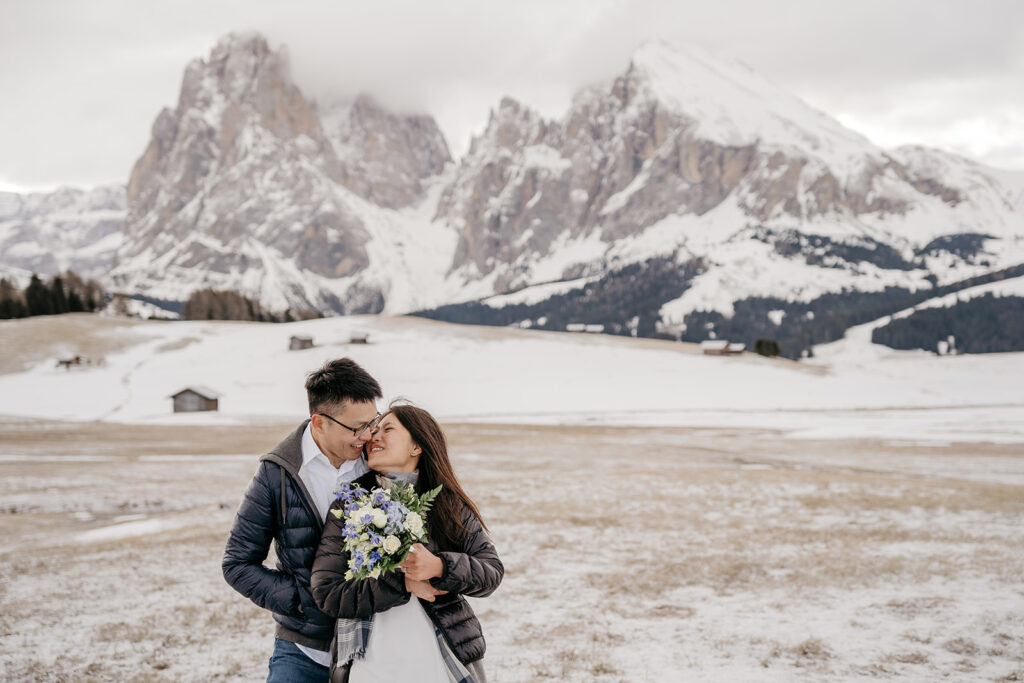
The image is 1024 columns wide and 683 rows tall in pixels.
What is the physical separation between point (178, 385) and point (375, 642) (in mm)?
82006

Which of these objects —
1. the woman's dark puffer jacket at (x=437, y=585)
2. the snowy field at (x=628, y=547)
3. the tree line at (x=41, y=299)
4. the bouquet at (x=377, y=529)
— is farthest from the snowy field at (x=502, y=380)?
the bouquet at (x=377, y=529)

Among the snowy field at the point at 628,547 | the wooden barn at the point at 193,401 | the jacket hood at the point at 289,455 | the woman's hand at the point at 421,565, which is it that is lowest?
the wooden barn at the point at 193,401

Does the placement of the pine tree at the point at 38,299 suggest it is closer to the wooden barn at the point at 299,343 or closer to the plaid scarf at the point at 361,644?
the wooden barn at the point at 299,343

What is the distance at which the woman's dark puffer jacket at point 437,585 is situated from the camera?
165 inches

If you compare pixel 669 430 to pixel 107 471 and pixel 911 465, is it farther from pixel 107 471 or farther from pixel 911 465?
pixel 107 471

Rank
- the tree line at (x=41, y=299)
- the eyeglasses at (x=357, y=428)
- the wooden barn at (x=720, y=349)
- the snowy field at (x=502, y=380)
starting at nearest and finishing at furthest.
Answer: the eyeglasses at (x=357, y=428) → the snowy field at (x=502, y=380) → the wooden barn at (x=720, y=349) → the tree line at (x=41, y=299)

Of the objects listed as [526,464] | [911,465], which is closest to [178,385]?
[526,464]

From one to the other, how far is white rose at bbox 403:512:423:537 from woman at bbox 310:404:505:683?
0.15m

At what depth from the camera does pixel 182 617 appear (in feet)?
37.0

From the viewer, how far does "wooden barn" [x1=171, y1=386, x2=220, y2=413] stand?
68.1 meters

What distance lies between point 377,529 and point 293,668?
1264 mm

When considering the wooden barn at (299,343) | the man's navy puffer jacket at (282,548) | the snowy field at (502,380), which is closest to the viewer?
the man's navy puffer jacket at (282,548)

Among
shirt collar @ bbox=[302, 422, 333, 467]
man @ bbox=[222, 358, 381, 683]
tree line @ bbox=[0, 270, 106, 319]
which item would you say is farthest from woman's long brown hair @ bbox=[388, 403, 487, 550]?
tree line @ bbox=[0, 270, 106, 319]

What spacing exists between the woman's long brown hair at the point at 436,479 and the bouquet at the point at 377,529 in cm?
43
